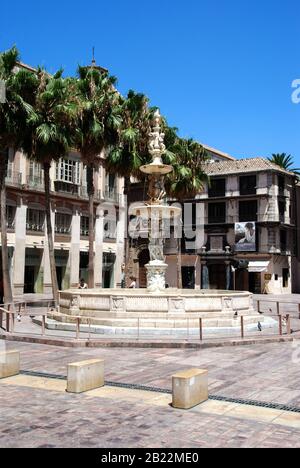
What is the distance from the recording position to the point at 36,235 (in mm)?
41312

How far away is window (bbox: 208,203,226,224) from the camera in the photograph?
53.8m

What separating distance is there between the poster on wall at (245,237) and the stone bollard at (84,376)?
43.7 metres

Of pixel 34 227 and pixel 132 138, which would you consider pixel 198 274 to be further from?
pixel 132 138

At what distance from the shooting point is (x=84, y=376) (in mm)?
8664

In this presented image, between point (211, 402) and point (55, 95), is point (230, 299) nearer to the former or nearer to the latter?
point (211, 402)

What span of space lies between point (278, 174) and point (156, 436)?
48.3 m

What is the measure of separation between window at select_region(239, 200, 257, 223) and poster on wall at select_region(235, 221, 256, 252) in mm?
733

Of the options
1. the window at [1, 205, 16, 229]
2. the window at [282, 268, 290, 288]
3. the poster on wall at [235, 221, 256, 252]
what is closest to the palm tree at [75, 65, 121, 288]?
the window at [1, 205, 16, 229]

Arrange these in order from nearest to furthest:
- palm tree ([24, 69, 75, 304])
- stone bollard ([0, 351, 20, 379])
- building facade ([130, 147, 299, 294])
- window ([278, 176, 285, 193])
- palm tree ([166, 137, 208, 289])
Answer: stone bollard ([0, 351, 20, 379]) → palm tree ([24, 69, 75, 304]) → palm tree ([166, 137, 208, 289]) → building facade ([130, 147, 299, 294]) → window ([278, 176, 285, 193])

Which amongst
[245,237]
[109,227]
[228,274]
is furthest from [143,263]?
[245,237]

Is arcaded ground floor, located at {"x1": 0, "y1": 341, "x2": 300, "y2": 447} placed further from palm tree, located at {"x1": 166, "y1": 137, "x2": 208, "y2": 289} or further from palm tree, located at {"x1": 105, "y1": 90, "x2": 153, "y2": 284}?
palm tree, located at {"x1": 166, "y1": 137, "x2": 208, "y2": 289}

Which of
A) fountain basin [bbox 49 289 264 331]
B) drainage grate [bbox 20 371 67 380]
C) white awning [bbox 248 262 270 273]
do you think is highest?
white awning [bbox 248 262 270 273]

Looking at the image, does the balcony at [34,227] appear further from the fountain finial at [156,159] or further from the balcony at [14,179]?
the fountain finial at [156,159]

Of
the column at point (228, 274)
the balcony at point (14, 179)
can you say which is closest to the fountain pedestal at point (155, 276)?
the balcony at point (14, 179)
